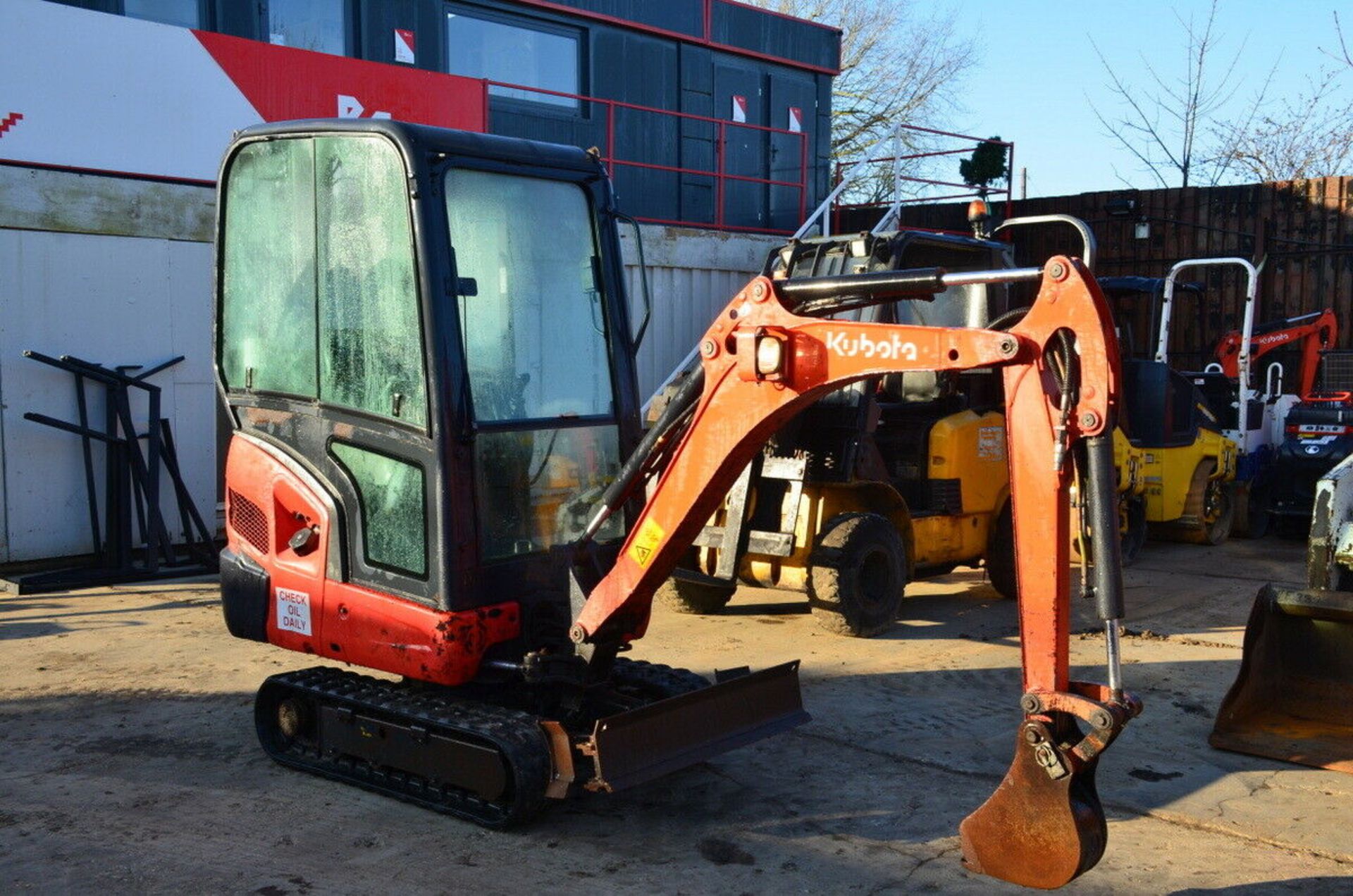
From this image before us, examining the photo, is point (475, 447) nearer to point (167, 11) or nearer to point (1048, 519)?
point (1048, 519)

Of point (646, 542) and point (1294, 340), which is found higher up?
point (1294, 340)

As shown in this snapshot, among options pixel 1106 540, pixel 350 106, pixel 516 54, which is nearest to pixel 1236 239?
pixel 516 54

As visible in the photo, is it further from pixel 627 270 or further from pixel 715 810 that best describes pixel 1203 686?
pixel 627 270

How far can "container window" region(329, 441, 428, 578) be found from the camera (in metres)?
5.12

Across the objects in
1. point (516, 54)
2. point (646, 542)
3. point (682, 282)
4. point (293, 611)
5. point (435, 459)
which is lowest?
point (293, 611)

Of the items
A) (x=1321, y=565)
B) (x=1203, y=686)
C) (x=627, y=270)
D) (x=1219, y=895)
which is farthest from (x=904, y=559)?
(x=627, y=270)

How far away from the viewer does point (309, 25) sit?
12.4 m

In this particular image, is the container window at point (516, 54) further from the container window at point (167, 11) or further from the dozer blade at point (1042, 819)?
the dozer blade at point (1042, 819)

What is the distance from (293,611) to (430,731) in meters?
0.90

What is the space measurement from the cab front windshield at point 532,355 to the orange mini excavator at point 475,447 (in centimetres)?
1

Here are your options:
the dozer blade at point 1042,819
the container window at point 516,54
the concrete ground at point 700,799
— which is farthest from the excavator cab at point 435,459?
the container window at point 516,54

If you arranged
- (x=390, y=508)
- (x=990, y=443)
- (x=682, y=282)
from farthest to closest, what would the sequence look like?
(x=682, y=282) → (x=990, y=443) → (x=390, y=508)

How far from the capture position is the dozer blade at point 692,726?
4.79 meters

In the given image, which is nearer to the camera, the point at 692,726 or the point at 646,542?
the point at 646,542
